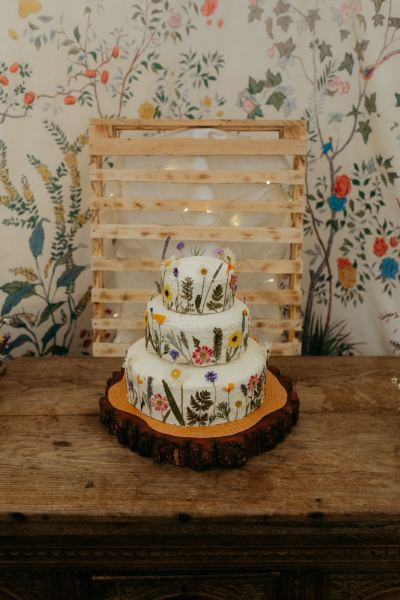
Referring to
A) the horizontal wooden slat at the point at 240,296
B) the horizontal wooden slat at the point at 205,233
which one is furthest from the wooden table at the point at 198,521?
the horizontal wooden slat at the point at 205,233

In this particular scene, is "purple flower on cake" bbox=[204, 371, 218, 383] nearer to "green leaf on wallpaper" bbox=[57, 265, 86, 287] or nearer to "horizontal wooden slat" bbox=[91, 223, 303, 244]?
"horizontal wooden slat" bbox=[91, 223, 303, 244]

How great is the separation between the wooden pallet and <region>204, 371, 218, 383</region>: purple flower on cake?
0.47 meters

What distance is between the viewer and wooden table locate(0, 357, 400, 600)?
982mm

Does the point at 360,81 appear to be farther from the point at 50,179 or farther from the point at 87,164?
the point at 50,179

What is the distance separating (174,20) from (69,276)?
2.73 feet

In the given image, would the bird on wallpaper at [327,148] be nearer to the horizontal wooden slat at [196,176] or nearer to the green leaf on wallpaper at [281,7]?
the horizontal wooden slat at [196,176]

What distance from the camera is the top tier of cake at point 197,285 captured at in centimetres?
111

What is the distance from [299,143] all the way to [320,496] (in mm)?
919

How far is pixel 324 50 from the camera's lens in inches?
63.4

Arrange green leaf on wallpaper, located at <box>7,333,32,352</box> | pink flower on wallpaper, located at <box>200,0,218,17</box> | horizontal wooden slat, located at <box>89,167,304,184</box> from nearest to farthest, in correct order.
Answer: horizontal wooden slat, located at <box>89,167,304,184</box>, pink flower on wallpaper, located at <box>200,0,218,17</box>, green leaf on wallpaper, located at <box>7,333,32,352</box>

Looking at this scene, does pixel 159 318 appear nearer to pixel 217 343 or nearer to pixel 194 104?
pixel 217 343

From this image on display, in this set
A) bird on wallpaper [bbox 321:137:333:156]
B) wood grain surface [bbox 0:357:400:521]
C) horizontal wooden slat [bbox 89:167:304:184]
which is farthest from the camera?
bird on wallpaper [bbox 321:137:333:156]

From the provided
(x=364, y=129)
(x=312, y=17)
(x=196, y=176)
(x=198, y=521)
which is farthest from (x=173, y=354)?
A: (x=312, y=17)

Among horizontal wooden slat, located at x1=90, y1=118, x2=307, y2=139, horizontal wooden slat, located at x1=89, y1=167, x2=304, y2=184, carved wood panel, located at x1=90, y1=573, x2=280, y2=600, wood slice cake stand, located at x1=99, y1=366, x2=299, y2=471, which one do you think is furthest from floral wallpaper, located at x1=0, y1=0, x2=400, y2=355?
carved wood panel, located at x1=90, y1=573, x2=280, y2=600
